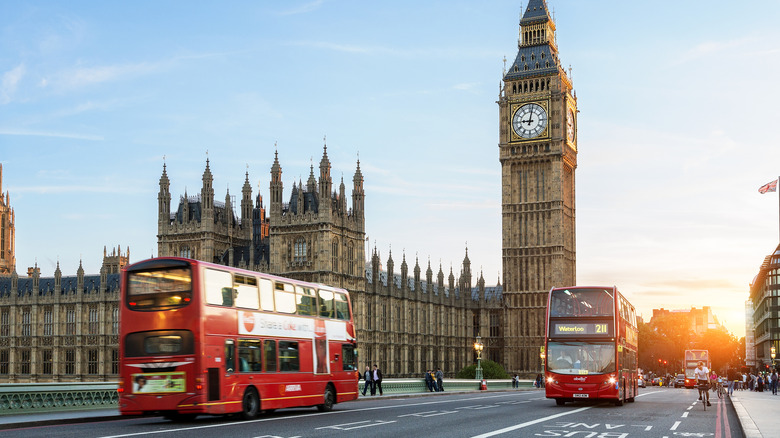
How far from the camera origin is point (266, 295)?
26703 millimetres

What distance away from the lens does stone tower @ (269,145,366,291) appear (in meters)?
72.9

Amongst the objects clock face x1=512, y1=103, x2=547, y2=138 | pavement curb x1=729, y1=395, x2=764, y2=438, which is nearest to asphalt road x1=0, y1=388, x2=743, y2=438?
pavement curb x1=729, y1=395, x2=764, y2=438

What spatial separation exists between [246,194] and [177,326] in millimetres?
64725

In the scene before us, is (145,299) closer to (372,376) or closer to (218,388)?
(218,388)

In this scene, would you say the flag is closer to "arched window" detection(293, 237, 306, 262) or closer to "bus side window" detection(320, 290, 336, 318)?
"bus side window" detection(320, 290, 336, 318)

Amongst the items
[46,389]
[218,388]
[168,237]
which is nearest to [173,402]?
[218,388]

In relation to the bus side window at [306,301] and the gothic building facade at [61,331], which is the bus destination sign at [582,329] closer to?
the bus side window at [306,301]

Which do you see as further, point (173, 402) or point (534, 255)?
point (534, 255)

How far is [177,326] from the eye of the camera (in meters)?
23.4

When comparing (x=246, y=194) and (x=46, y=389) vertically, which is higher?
(x=246, y=194)

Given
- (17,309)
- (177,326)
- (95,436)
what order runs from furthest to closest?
(17,309) → (177,326) → (95,436)

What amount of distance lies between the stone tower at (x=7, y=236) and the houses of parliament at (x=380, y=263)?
0.82 m

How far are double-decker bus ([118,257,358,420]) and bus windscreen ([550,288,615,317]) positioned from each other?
33.9 feet

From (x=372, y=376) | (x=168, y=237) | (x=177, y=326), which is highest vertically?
(x=168, y=237)
